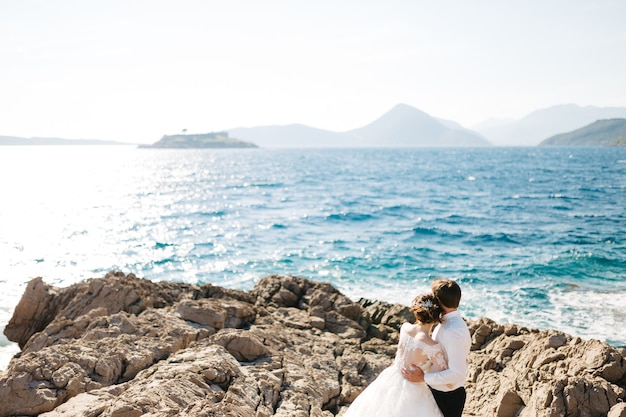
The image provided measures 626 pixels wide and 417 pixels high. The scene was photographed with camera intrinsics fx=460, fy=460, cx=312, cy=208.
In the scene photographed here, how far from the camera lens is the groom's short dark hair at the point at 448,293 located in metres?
5.38

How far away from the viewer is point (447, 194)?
56.2 metres

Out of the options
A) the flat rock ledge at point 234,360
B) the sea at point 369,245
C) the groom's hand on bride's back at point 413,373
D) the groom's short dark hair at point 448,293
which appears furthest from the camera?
the sea at point 369,245

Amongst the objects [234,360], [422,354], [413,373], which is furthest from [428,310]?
[234,360]

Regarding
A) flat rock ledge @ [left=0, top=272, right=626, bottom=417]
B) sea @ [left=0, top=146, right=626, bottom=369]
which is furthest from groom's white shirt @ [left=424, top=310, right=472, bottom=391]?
sea @ [left=0, top=146, right=626, bottom=369]

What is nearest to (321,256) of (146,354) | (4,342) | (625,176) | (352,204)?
(4,342)

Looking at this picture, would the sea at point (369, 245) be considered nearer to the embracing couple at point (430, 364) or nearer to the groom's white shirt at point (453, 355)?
the embracing couple at point (430, 364)

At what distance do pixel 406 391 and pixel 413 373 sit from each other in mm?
252

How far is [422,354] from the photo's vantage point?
5.43 m

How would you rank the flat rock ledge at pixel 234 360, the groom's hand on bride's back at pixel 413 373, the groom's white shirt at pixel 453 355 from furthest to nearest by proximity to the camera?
the flat rock ledge at pixel 234 360
the groom's hand on bride's back at pixel 413 373
the groom's white shirt at pixel 453 355

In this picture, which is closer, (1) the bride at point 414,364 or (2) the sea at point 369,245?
(1) the bride at point 414,364

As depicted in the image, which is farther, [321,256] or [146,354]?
[321,256]

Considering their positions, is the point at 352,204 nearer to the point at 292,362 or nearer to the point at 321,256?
the point at 321,256

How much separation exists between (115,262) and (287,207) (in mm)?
23010

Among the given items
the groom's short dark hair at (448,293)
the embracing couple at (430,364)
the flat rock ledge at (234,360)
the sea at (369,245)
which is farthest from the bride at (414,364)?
the sea at (369,245)
